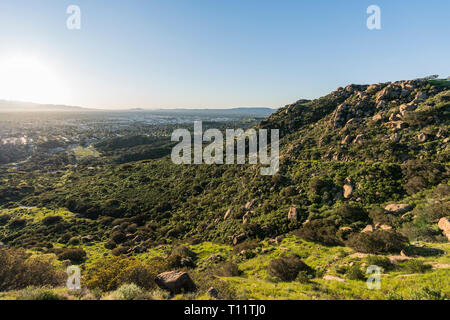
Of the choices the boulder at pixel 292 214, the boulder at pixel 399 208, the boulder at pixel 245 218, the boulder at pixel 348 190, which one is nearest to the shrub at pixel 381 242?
the boulder at pixel 399 208

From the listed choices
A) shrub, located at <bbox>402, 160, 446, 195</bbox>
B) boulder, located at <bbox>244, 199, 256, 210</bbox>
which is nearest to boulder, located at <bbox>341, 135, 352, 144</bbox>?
shrub, located at <bbox>402, 160, 446, 195</bbox>

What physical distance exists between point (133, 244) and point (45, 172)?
77.8 meters

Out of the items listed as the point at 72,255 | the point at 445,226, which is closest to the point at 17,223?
the point at 72,255

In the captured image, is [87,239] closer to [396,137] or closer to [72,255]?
[72,255]

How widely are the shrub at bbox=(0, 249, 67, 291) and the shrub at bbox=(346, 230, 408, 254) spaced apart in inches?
889

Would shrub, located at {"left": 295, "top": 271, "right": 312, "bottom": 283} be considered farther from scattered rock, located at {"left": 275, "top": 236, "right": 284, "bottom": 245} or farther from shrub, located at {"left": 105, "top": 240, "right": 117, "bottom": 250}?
shrub, located at {"left": 105, "top": 240, "right": 117, "bottom": 250}

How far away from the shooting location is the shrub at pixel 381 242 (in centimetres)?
1223

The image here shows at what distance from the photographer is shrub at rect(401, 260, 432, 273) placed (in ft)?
31.1

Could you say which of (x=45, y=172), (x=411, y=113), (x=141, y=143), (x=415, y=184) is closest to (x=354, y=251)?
(x=415, y=184)

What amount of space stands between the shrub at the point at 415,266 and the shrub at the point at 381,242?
75.5 inches

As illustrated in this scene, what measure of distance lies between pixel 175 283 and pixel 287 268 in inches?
319

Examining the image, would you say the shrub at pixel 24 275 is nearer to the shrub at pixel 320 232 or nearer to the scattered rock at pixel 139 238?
the scattered rock at pixel 139 238

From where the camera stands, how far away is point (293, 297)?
9016 mm
